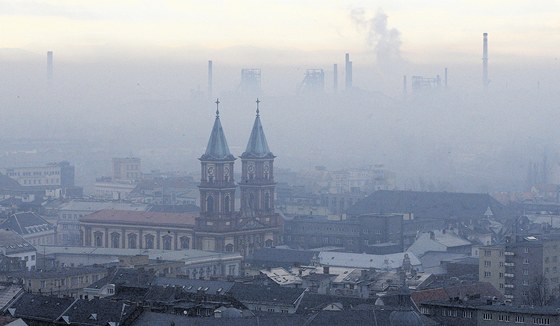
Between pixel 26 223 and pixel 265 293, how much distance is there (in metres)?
48.4

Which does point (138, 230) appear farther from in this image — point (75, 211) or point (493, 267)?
point (493, 267)

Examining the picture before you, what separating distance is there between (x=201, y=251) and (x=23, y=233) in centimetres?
1590

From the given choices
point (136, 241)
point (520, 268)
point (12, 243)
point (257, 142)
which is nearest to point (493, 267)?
point (520, 268)

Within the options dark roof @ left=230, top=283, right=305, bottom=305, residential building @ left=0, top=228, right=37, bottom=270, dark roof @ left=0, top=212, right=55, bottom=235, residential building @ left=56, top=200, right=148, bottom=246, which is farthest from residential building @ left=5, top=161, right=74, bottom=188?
dark roof @ left=230, top=283, right=305, bottom=305

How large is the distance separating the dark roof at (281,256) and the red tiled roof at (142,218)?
29.2 feet

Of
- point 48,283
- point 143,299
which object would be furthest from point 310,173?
point 143,299

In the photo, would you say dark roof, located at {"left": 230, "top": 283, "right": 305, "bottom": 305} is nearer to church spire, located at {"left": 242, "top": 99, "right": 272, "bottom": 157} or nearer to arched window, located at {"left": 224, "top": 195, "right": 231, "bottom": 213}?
arched window, located at {"left": 224, "top": 195, "right": 231, "bottom": 213}

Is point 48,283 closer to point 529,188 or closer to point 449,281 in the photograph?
point 449,281

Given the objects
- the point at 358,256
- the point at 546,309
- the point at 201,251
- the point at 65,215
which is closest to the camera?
the point at 546,309

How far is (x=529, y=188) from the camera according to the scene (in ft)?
580

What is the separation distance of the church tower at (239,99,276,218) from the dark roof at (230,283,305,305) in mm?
39727

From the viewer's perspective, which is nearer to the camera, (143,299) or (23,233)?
(143,299)

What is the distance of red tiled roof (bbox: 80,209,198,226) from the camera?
11588 cm

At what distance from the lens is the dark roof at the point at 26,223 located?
11762 cm
